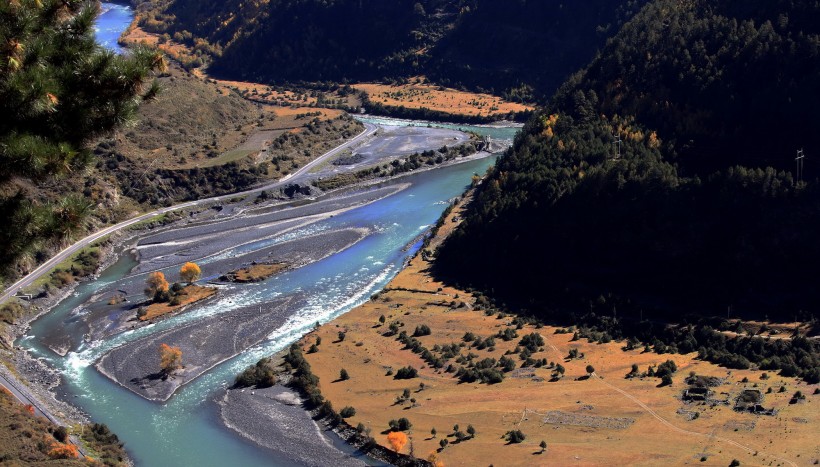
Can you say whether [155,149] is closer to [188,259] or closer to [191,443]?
[188,259]

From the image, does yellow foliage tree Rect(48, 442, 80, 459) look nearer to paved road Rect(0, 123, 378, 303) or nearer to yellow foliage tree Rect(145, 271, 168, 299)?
paved road Rect(0, 123, 378, 303)

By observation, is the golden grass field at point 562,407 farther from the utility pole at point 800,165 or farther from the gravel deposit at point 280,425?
the utility pole at point 800,165

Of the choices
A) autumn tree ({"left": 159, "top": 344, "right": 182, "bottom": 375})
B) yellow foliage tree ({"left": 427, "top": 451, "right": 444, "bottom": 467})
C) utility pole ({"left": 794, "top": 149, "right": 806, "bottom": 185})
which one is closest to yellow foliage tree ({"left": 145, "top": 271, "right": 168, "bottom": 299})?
autumn tree ({"left": 159, "top": 344, "right": 182, "bottom": 375})

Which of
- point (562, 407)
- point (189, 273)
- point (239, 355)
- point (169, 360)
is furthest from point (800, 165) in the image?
point (189, 273)

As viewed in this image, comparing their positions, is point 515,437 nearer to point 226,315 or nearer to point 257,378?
point 257,378

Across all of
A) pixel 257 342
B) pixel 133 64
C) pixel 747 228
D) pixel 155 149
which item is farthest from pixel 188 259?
pixel 133 64

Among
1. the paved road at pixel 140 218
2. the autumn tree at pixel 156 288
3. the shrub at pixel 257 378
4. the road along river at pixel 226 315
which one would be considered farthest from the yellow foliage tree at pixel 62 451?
the autumn tree at pixel 156 288
